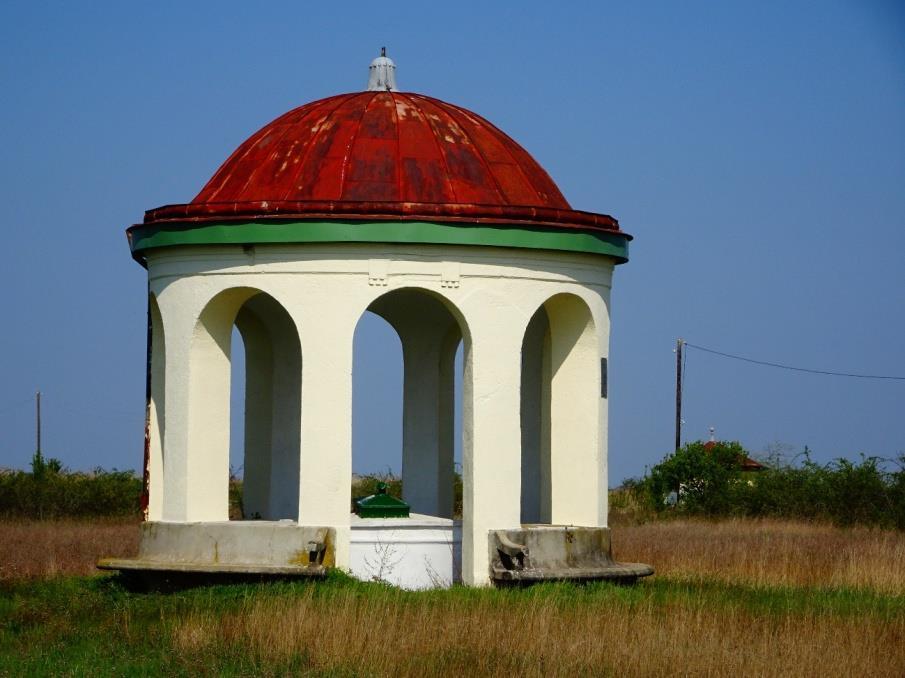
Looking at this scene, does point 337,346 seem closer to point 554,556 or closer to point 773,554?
point 554,556

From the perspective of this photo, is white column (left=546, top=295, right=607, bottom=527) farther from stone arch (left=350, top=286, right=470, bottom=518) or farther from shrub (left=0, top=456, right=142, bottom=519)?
shrub (left=0, top=456, right=142, bottom=519)

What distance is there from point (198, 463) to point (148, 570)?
1.37 m

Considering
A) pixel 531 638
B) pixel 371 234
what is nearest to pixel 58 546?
pixel 371 234

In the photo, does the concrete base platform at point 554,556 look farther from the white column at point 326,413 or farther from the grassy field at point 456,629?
the white column at point 326,413

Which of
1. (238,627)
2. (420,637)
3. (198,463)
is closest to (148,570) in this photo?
(198,463)

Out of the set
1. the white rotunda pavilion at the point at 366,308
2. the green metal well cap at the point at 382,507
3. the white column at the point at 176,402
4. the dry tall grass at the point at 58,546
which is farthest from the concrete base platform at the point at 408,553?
the dry tall grass at the point at 58,546

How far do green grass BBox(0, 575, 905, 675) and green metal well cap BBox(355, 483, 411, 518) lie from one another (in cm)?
233

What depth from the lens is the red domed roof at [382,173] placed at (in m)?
20.4

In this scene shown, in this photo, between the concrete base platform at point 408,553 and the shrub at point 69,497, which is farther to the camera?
the shrub at point 69,497

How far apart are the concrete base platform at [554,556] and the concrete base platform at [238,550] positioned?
75.8 inches

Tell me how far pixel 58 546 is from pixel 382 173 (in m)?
10.9

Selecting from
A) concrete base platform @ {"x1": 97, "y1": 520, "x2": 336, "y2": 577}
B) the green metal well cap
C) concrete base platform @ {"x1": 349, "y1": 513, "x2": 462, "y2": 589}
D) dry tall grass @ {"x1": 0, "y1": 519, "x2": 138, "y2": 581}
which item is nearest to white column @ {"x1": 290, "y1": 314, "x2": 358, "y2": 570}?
concrete base platform @ {"x1": 97, "y1": 520, "x2": 336, "y2": 577}

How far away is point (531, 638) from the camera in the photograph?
17750mm

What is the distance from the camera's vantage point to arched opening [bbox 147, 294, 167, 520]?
22344mm
